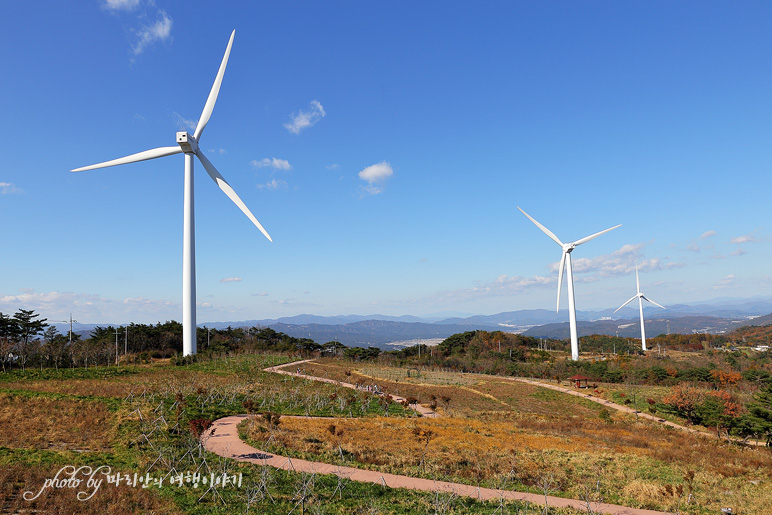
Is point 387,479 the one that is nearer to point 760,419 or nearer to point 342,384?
point 342,384

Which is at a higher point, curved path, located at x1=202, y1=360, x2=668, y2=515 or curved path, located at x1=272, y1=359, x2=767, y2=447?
curved path, located at x1=202, y1=360, x2=668, y2=515

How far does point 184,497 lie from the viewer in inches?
689

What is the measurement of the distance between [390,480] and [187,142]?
2026 inches

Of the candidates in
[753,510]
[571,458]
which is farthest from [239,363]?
[753,510]

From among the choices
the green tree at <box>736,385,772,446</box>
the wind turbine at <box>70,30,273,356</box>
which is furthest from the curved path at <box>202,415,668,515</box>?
the wind turbine at <box>70,30,273,356</box>

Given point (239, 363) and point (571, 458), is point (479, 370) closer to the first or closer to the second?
point (239, 363)

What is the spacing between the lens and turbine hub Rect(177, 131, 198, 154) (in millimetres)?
55000

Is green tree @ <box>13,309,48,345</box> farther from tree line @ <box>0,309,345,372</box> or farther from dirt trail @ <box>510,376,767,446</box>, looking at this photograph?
dirt trail @ <box>510,376,767,446</box>

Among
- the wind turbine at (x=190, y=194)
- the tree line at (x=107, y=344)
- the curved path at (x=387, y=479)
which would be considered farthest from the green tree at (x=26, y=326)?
the curved path at (x=387, y=479)

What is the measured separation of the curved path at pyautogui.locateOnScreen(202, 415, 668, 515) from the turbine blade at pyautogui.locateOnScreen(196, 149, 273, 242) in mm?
27889

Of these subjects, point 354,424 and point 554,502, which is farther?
point 354,424

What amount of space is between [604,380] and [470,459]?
63.3 m

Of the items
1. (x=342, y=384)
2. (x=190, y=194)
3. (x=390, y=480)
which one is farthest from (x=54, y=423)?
(x=190, y=194)

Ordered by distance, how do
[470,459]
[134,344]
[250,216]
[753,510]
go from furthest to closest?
[134,344] → [250,216] → [470,459] → [753,510]
